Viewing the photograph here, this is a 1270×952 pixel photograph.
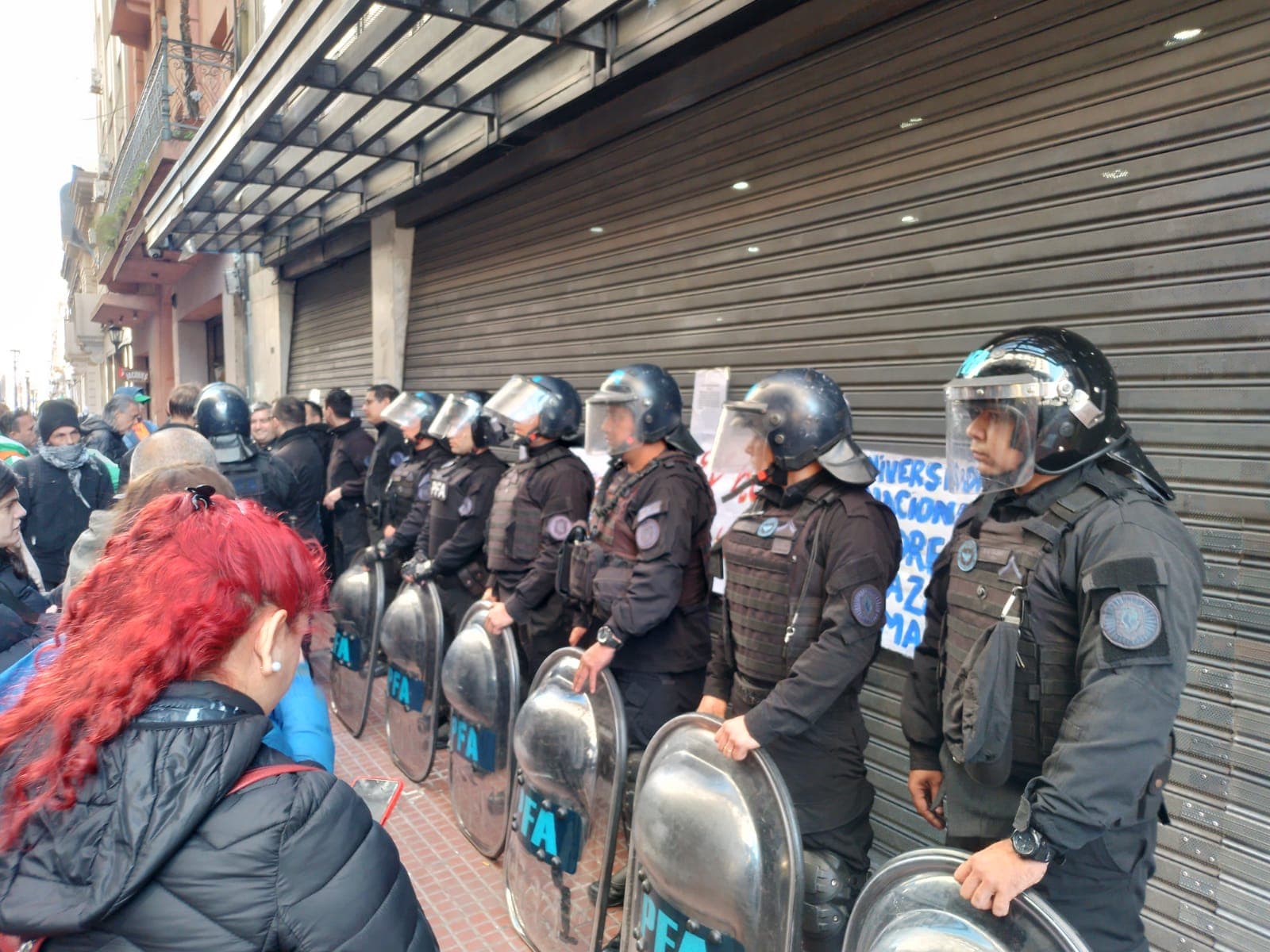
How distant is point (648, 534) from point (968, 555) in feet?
4.76

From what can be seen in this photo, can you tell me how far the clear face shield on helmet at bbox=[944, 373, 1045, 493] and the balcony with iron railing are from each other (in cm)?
1393

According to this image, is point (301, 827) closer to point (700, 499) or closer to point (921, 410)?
point (700, 499)

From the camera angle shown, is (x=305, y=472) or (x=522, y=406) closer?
(x=522, y=406)

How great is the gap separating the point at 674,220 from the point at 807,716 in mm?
3338

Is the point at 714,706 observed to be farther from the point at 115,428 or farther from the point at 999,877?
the point at 115,428

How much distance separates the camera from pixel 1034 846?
169 centimetres

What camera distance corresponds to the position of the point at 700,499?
137 inches

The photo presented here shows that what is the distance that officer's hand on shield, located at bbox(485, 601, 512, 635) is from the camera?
4031 millimetres

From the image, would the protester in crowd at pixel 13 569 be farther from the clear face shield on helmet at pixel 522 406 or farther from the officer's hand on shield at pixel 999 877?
the officer's hand on shield at pixel 999 877

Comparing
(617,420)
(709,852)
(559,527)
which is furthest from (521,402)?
(709,852)

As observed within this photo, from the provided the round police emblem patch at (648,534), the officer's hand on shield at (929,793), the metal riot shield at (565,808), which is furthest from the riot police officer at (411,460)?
the officer's hand on shield at (929,793)

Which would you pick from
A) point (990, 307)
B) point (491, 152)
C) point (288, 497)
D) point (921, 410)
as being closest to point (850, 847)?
point (921, 410)

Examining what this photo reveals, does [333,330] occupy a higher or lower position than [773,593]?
higher

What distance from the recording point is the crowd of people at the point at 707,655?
1111 millimetres
